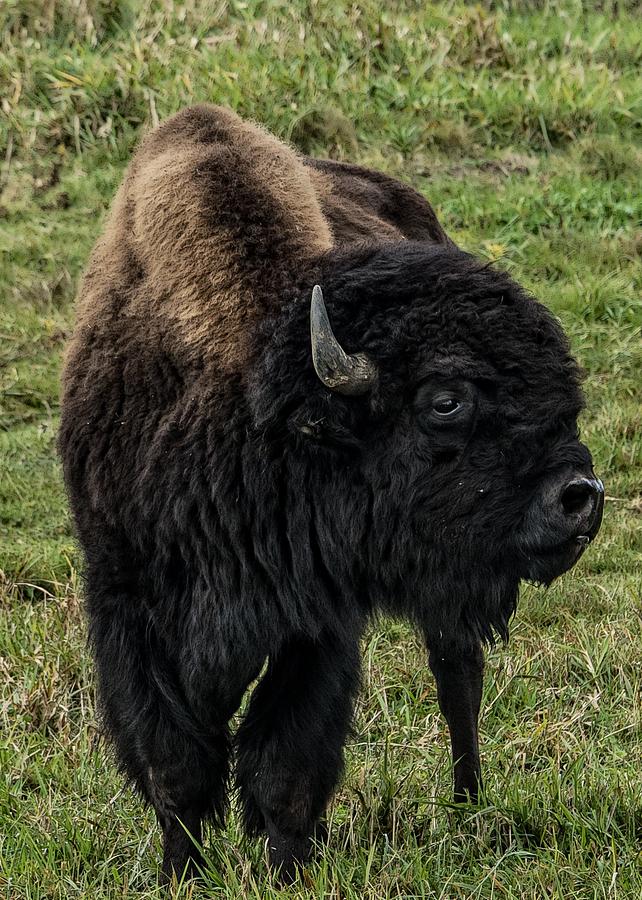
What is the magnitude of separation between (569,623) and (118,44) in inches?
300

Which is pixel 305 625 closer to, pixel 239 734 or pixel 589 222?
pixel 239 734

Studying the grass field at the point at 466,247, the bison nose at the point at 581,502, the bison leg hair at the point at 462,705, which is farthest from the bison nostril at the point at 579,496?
the bison leg hair at the point at 462,705

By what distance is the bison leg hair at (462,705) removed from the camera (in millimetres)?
4461

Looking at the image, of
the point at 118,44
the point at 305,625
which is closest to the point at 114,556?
the point at 305,625

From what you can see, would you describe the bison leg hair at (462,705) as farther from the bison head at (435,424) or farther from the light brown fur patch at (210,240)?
the light brown fur patch at (210,240)

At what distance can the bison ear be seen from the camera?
3416 millimetres

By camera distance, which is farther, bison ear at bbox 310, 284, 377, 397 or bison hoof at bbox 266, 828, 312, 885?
bison hoof at bbox 266, 828, 312, 885

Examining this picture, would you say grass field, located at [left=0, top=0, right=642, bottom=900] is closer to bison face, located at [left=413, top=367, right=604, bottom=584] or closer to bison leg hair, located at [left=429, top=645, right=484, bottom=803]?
bison leg hair, located at [left=429, top=645, right=484, bottom=803]

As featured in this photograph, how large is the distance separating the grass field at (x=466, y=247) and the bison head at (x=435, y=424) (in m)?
0.83

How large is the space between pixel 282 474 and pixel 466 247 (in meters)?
5.82

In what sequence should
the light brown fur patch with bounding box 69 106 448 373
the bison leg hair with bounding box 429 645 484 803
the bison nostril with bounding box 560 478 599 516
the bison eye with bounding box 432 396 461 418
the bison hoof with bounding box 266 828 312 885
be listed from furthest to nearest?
the bison leg hair with bounding box 429 645 484 803
the bison hoof with bounding box 266 828 312 885
the light brown fur patch with bounding box 69 106 448 373
the bison eye with bounding box 432 396 461 418
the bison nostril with bounding box 560 478 599 516

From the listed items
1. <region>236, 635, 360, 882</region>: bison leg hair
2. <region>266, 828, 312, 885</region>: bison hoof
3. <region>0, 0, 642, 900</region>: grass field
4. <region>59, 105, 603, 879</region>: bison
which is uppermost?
<region>59, 105, 603, 879</region>: bison

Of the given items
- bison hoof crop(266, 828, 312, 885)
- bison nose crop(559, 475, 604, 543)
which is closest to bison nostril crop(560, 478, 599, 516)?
bison nose crop(559, 475, 604, 543)

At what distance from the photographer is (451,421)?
11.6ft
